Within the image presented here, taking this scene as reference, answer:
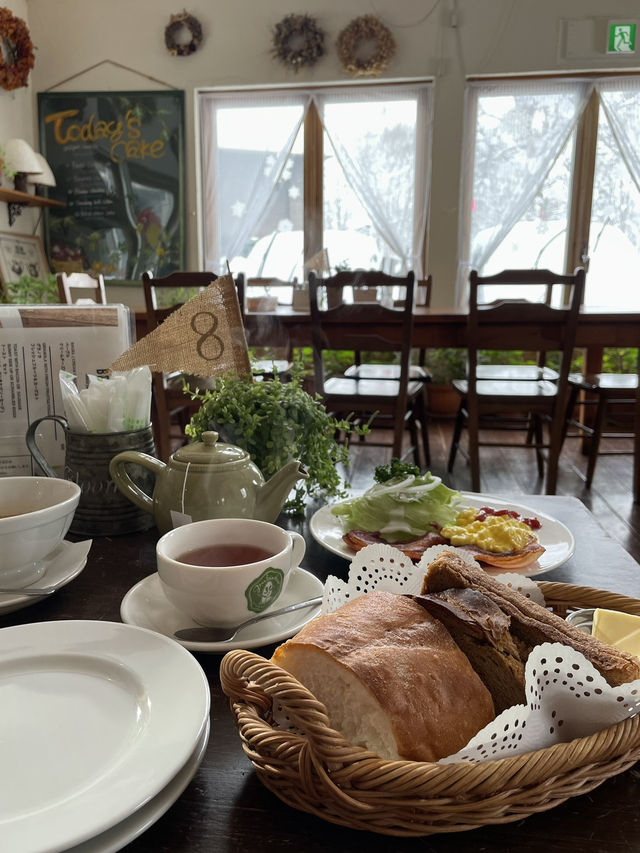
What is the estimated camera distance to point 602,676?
420 millimetres

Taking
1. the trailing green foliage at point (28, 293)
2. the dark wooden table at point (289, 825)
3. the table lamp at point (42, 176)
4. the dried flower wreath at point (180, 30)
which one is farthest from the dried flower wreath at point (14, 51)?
the dark wooden table at point (289, 825)

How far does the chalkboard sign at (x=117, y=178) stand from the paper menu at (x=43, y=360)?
4.19 metres

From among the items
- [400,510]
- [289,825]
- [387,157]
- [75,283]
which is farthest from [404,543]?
[387,157]

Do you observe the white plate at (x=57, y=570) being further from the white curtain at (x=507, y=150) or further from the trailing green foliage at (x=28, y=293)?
the white curtain at (x=507, y=150)

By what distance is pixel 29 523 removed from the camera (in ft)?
2.07

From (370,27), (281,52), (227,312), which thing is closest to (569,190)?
(370,27)

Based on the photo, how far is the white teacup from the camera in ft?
1.84

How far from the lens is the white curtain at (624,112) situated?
4.48 metres

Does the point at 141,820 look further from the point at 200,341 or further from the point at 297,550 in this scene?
the point at 200,341

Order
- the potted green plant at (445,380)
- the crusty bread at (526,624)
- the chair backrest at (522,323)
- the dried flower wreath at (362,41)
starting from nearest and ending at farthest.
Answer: the crusty bread at (526,624) → the chair backrest at (522,323) → the dried flower wreath at (362,41) → the potted green plant at (445,380)

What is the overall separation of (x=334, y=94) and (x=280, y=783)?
5.08 metres

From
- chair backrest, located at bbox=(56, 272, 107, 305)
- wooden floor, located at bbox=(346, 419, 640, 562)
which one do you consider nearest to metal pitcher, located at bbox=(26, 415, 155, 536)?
wooden floor, located at bbox=(346, 419, 640, 562)

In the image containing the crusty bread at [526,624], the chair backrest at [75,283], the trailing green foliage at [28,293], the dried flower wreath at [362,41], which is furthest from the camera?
the dried flower wreath at [362,41]

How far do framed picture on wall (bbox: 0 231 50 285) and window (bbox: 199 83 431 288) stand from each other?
1.30 meters
